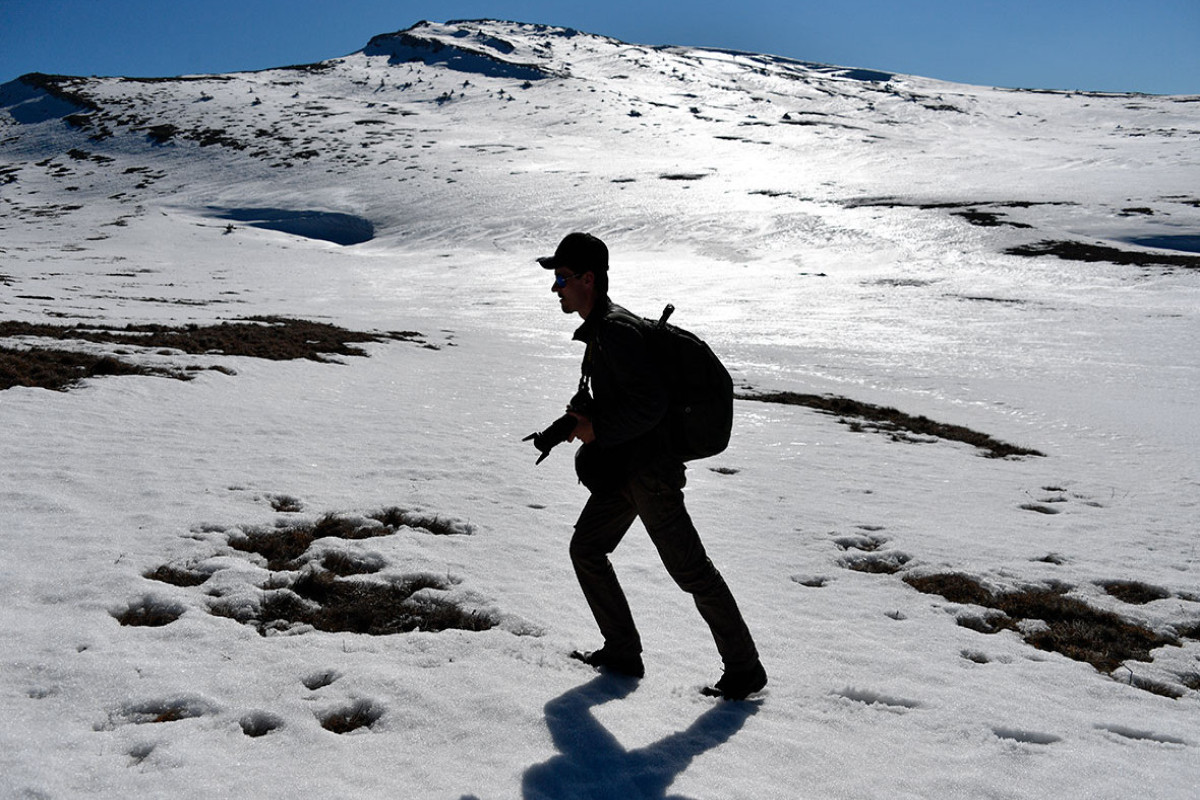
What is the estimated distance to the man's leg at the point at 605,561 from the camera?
16.2ft

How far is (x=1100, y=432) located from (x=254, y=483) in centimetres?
1744

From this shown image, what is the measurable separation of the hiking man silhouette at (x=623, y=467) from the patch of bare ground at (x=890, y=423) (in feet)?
39.1

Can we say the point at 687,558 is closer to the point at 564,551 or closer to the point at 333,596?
the point at 333,596

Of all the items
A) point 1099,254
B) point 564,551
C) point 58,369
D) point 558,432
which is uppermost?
point 1099,254

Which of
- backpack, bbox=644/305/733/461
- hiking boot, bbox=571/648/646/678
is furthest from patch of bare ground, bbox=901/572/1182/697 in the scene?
backpack, bbox=644/305/733/461

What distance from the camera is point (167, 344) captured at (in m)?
18.1

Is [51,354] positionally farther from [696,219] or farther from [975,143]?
[975,143]

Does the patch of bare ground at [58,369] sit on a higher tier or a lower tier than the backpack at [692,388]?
lower

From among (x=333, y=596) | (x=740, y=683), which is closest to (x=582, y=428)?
(x=740, y=683)

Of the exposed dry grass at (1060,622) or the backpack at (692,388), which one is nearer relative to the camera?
the backpack at (692,388)

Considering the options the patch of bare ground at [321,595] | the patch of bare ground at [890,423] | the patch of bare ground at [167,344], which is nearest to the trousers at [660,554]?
the patch of bare ground at [321,595]

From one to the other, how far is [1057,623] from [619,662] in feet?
14.4

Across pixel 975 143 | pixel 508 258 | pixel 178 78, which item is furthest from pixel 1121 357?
pixel 178 78

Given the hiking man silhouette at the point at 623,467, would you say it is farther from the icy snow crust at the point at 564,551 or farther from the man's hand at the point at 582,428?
the icy snow crust at the point at 564,551
